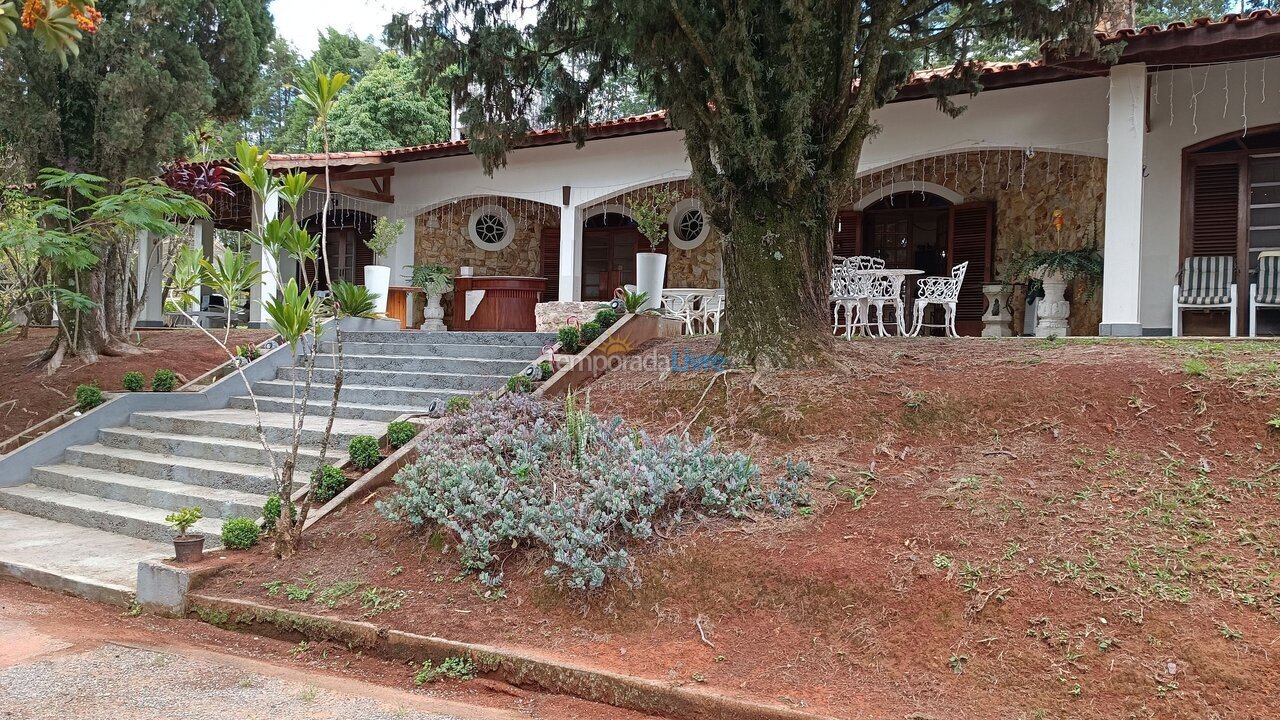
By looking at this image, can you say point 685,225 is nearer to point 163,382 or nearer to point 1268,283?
point 1268,283

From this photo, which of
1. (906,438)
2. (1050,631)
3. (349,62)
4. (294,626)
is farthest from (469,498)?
(349,62)

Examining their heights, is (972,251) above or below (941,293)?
above

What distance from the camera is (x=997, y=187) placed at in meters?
11.4

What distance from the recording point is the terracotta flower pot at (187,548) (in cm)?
462

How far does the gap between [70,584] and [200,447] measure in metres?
2.11

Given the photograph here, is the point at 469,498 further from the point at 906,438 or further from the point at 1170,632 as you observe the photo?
the point at 1170,632

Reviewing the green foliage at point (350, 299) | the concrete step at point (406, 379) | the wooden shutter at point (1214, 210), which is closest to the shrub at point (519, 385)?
the concrete step at point (406, 379)

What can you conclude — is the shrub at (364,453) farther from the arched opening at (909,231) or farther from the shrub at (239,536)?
the arched opening at (909,231)

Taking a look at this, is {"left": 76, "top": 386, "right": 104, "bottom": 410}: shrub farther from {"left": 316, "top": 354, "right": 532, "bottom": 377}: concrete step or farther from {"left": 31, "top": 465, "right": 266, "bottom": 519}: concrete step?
{"left": 316, "top": 354, "right": 532, "bottom": 377}: concrete step

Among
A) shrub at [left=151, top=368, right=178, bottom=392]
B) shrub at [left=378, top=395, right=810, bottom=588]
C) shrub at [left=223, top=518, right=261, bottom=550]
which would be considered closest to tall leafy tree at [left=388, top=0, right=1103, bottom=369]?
shrub at [left=378, top=395, right=810, bottom=588]

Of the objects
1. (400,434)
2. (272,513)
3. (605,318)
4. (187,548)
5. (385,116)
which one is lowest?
(187,548)

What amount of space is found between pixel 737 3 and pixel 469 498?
368 cm

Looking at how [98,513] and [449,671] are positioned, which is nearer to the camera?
[449,671]

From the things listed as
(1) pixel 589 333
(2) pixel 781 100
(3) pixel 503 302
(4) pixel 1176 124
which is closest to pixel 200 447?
(1) pixel 589 333
